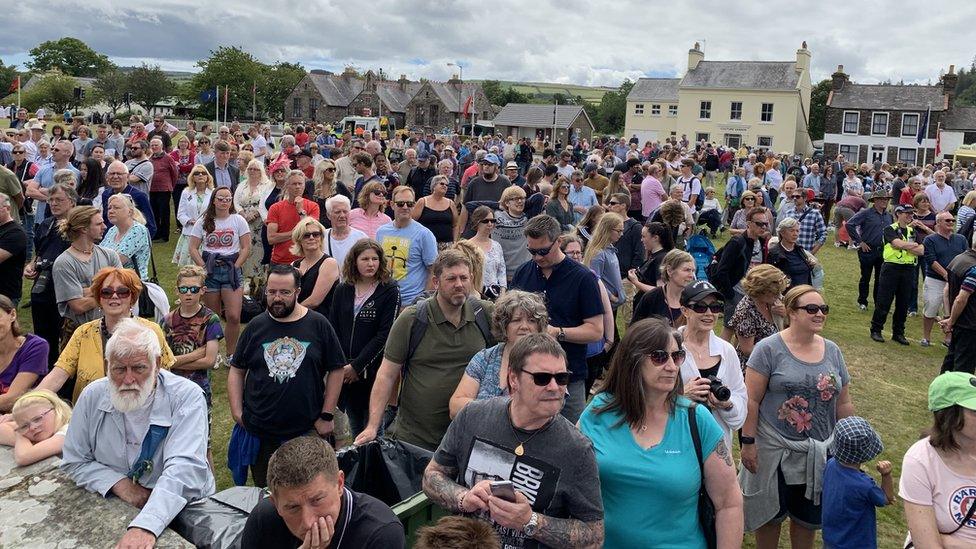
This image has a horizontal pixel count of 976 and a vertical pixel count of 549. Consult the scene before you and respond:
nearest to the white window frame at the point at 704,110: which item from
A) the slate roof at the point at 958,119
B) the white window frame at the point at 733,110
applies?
the white window frame at the point at 733,110

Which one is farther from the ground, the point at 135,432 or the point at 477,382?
the point at 477,382

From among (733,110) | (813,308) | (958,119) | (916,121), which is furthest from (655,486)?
(958,119)

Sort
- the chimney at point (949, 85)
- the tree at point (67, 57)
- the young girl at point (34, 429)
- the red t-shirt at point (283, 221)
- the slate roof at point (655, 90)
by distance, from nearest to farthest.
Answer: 1. the young girl at point (34, 429)
2. the red t-shirt at point (283, 221)
3. the chimney at point (949, 85)
4. the slate roof at point (655, 90)
5. the tree at point (67, 57)

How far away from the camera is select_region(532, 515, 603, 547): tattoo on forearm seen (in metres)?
2.54

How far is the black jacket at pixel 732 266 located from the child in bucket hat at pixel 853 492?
11.7 ft

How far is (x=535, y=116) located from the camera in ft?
230

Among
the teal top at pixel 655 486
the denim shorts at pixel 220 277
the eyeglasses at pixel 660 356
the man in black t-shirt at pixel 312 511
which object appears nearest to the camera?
the man in black t-shirt at pixel 312 511

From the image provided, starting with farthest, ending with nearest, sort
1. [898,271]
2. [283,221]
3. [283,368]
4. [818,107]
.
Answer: [818,107]
[898,271]
[283,221]
[283,368]

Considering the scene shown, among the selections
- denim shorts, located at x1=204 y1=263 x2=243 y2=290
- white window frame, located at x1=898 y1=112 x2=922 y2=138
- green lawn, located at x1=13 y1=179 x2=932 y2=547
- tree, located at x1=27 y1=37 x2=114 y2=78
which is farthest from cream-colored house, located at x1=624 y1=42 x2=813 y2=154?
tree, located at x1=27 y1=37 x2=114 y2=78

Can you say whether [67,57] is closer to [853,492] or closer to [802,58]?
[802,58]

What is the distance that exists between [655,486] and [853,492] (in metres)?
1.38

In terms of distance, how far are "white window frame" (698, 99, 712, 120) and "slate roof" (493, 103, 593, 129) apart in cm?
1382

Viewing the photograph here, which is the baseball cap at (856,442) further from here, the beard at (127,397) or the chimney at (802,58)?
the chimney at (802,58)

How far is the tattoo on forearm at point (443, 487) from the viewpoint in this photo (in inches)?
107
